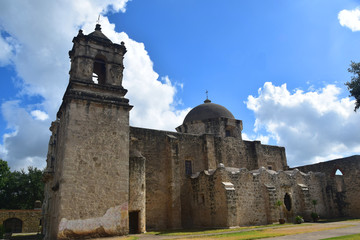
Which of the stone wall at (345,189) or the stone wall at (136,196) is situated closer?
the stone wall at (136,196)

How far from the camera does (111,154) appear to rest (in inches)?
586

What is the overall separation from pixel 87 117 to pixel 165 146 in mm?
6584

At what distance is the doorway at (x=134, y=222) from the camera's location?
1560 cm

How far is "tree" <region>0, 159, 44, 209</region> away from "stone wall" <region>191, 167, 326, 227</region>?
27.7 metres

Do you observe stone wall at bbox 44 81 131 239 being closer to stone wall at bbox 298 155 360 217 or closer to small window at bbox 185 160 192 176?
small window at bbox 185 160 192 176

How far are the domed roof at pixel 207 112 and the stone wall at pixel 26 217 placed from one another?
17.2 m

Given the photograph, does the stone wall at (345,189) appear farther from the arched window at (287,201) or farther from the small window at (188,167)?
the small window at (188,167)

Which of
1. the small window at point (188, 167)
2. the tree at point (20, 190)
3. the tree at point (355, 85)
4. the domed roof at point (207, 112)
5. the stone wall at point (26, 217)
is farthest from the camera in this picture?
the tree at point (20, 190)

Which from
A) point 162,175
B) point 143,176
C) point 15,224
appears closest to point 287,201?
point 162,175

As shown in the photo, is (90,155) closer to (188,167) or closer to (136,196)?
(136,196)

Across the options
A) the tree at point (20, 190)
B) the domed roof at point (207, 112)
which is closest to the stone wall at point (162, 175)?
the domed roof at point (207, 112)

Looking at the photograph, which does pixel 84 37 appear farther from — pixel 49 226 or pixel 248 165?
pixel 248 165

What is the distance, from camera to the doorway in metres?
15.6

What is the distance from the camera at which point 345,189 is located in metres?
23.6
